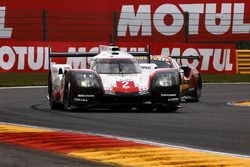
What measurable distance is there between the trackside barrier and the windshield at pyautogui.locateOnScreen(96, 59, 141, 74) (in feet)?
50.3

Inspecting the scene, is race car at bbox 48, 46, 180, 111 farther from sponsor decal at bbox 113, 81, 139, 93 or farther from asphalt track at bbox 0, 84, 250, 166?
asphalt track at bbox 0, 84, 250, 166

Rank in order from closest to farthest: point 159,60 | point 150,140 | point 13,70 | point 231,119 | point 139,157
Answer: point 139,157 → point 150,140 → point 231,119 → point 159,60 → point 13,70

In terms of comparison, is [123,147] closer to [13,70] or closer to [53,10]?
[13,70]

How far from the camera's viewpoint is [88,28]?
31969 millimetres

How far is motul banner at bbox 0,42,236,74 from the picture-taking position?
28.7 m

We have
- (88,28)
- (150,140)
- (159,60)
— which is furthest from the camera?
(88,28)

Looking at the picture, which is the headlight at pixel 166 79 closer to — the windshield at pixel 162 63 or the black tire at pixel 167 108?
the black tire at pixel 167 108

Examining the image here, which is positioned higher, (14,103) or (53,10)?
(53,10)

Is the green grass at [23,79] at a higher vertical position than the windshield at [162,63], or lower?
lower

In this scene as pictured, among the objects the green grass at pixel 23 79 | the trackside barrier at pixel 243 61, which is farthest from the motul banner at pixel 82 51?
the trackside barrier at pixel 243 61

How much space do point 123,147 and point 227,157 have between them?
1350 mm

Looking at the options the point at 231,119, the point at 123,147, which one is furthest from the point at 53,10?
the point at 123,147

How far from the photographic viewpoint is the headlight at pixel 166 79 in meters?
16.1

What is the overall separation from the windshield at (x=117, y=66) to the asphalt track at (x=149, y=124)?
0.81 m
